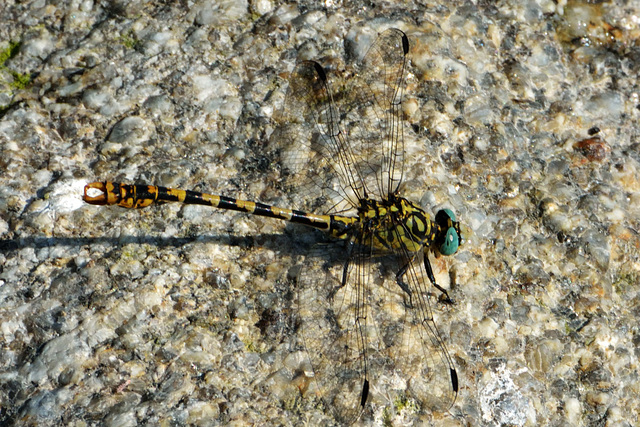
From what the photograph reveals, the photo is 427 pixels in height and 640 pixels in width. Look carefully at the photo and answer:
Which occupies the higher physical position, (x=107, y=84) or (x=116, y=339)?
(x=107, y=84)

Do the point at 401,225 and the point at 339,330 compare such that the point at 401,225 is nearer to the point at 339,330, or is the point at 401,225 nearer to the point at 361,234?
the point at 361,234

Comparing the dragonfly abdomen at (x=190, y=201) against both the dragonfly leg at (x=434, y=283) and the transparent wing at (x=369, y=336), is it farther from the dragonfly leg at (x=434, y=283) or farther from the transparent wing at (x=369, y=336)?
the dragonfly leg at (x=434, y=283)

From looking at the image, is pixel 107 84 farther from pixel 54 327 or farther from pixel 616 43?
pixel 616 43

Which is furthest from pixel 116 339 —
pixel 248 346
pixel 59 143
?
pixel 59 143

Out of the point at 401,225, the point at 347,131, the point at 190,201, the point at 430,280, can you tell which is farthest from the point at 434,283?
the point at 190,201

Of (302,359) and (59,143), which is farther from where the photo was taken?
(59,143)

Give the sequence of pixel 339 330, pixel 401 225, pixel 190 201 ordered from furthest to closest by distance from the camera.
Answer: pixel 401 225 → pixel 190 201 → pixel 339 330

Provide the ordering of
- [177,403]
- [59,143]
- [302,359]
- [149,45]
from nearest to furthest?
[177,403] < [302,359] < [59,143] < [149,45]
